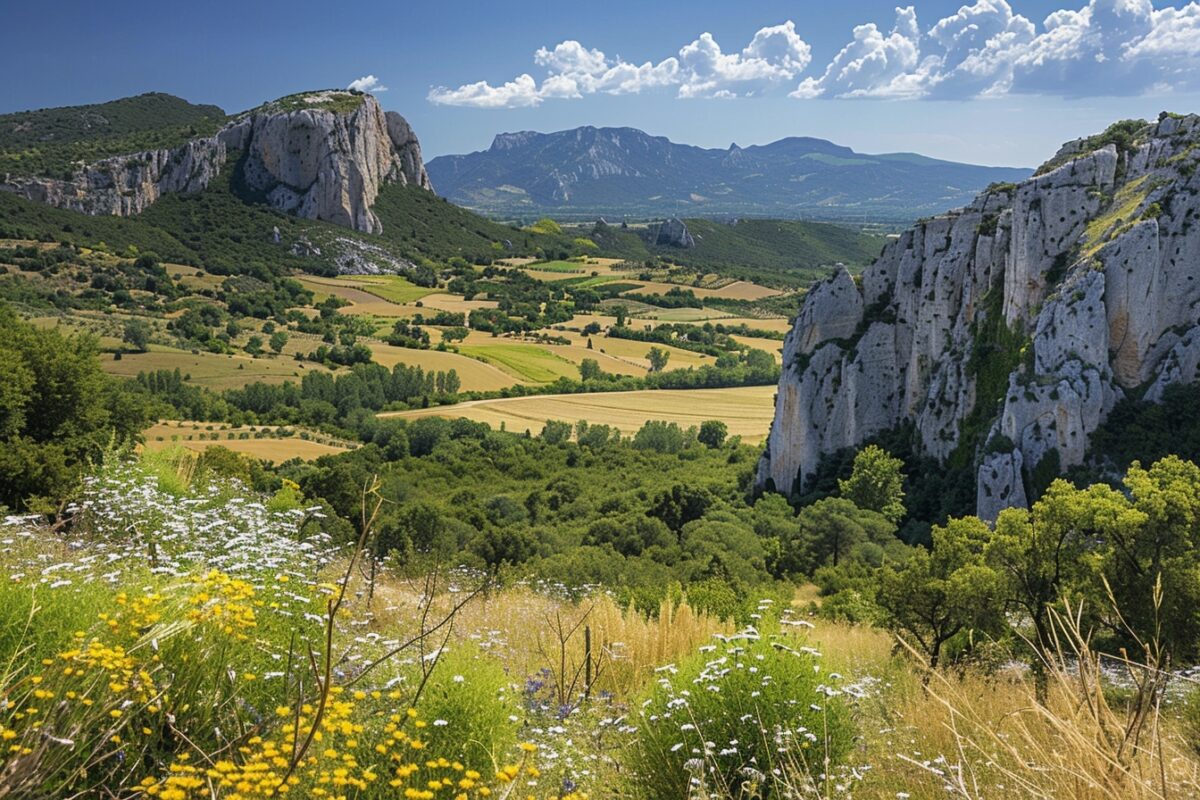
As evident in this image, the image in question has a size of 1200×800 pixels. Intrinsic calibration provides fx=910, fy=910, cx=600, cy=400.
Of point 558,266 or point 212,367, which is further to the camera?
point 558,266

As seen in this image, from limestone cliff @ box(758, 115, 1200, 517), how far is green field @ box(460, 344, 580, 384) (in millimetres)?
48720

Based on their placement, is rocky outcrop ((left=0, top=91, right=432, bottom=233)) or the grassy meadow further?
rocky outcrop ((left=0, top=91, right=432, bottom=233))

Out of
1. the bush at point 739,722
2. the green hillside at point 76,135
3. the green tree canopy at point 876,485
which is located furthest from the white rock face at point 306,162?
the bush at point 739,722

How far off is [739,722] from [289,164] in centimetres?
18187

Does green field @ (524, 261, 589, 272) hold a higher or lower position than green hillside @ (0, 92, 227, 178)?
lower

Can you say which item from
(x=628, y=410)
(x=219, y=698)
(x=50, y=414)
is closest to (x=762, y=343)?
(x=628, y=410)

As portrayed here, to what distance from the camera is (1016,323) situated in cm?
4038

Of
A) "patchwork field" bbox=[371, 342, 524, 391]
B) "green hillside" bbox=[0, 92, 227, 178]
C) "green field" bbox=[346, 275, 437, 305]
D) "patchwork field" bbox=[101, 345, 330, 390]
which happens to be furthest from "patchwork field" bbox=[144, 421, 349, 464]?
"green hillside" bbox=[0, 92, 227, 178]

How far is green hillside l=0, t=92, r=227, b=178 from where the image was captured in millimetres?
152000

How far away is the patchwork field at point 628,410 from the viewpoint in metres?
78.0

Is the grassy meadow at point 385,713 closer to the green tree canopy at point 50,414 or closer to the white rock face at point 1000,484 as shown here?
the green tree canopy at point 50,414

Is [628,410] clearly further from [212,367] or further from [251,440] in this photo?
[212,367]

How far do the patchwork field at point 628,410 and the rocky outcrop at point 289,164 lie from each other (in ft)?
329

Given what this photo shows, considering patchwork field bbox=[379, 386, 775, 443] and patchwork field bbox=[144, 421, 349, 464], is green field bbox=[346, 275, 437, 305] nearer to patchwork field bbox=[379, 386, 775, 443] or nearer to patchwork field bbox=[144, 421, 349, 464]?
patchwork field bbox=[379, 386, 775, 443]
